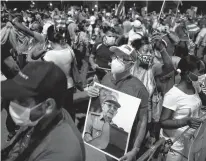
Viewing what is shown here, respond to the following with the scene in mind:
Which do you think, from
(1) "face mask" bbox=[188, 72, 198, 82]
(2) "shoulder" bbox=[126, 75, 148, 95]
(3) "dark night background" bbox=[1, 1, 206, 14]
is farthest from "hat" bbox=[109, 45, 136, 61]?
(3) "dark night background" bbox=[1, 1, 206, 14]

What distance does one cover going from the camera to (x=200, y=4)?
1532 inches

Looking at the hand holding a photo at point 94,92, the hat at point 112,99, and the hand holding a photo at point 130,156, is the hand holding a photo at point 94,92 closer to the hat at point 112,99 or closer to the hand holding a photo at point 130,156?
the hat at point 112,99

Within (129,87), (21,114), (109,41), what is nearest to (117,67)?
(129,87)

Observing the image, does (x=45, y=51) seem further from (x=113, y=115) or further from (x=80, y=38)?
(x=80, y=38)

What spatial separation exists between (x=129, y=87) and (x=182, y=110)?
0.63 metres

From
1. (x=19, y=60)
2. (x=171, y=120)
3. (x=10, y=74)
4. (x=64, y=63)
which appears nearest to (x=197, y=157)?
(x=171, y=120)

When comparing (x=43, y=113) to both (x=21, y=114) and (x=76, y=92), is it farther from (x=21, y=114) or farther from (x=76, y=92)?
(x=76, y=92)

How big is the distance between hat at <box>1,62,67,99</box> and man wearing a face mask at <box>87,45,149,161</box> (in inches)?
60.7

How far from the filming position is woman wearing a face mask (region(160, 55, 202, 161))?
3.52m

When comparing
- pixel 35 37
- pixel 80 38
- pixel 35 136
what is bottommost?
pixel 80 38

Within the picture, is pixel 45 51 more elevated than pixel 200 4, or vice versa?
pixel 45 51

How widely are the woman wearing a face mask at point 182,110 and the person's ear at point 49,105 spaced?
1.94 m

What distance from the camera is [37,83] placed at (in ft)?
5.69

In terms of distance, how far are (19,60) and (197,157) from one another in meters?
4.99
